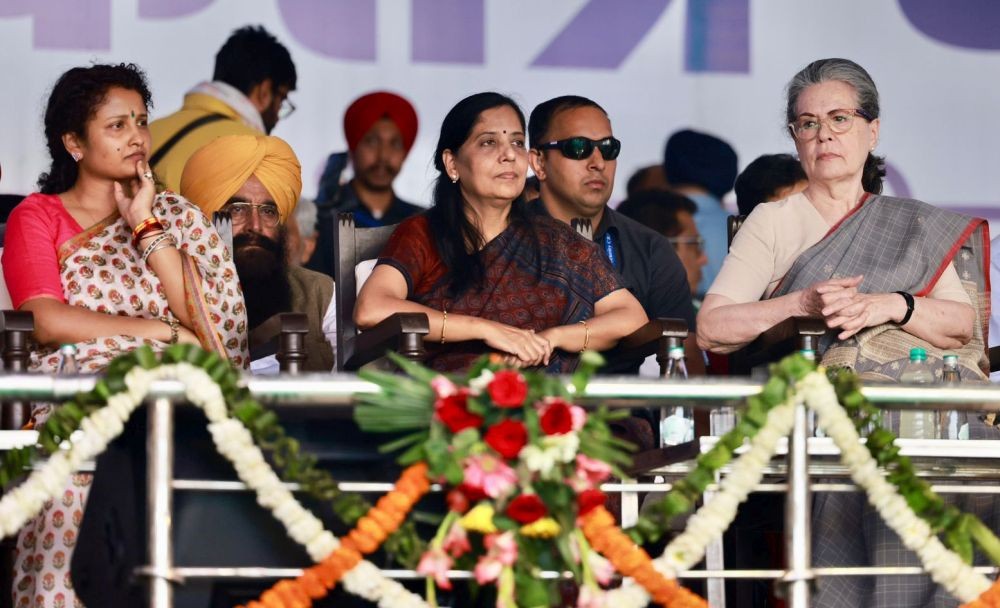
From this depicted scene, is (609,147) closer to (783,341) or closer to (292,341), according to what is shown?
(783,341)

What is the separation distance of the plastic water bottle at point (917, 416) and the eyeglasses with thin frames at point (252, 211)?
5.87 ft

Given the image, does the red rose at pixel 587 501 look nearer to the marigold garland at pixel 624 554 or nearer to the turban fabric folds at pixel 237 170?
the marigold garland at pixel 624 554

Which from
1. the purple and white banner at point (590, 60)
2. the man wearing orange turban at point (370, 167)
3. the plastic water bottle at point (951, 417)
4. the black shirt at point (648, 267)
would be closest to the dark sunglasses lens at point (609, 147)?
the black shirt at point (648, 267)

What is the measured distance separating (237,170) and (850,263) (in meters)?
1.64

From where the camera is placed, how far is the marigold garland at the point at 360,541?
2410 millimetres

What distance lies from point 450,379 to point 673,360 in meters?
1.33

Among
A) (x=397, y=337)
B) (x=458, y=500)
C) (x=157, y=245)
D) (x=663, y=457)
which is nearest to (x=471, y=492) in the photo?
(x=458, y=500)

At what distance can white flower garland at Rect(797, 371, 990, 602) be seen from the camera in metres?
2.53

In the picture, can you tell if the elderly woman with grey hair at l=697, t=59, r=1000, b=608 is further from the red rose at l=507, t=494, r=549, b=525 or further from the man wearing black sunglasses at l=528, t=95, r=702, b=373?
the red rose at l=507, t=494, r=549, b=525

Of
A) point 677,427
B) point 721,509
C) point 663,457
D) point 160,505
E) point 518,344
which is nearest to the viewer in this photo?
point 160,505

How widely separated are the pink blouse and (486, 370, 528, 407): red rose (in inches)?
65.4

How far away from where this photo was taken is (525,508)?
2404 millimetres

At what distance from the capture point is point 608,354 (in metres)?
3.93

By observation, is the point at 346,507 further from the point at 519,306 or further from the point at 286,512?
the point at 519,306
